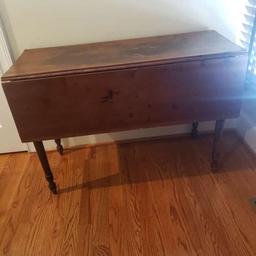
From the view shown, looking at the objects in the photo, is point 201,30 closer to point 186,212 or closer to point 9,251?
point 186,212

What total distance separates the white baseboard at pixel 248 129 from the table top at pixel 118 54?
2.05ft

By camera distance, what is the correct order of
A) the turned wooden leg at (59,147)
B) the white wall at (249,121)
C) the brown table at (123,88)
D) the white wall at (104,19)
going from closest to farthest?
the brown table at (123,88)
the white wall at (104,19)
the white wall at (249,121)
the turned wooden leg at (59,147)

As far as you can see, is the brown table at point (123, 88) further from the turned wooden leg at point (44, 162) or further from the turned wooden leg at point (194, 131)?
the turned wooden leg at point (194, 131)

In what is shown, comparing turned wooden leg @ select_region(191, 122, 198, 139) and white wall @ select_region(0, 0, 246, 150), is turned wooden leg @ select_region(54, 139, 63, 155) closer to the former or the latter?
white wall @ select_region(0, 0, 246, 150)

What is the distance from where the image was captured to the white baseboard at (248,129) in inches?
68.7

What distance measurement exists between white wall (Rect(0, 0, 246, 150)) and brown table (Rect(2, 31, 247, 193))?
0.25 metres

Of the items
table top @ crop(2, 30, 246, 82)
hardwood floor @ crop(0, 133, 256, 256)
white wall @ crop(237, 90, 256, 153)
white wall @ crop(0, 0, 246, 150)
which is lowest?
hardwood floor @ crop(0, 133, 256, 256)

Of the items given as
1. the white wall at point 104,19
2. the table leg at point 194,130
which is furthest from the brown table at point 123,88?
the table leg at point 194,130

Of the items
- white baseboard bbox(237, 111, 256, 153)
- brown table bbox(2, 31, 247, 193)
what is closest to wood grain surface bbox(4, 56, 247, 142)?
brown table bbox(2, 31, 247, 193)

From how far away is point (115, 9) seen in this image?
5.07ft

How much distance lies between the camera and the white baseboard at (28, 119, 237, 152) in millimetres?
1917

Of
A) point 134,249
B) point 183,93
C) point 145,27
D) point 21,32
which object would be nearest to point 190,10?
point 145,27

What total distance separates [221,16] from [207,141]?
828 mm

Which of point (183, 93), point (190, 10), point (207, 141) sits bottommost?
point (207, 141)
